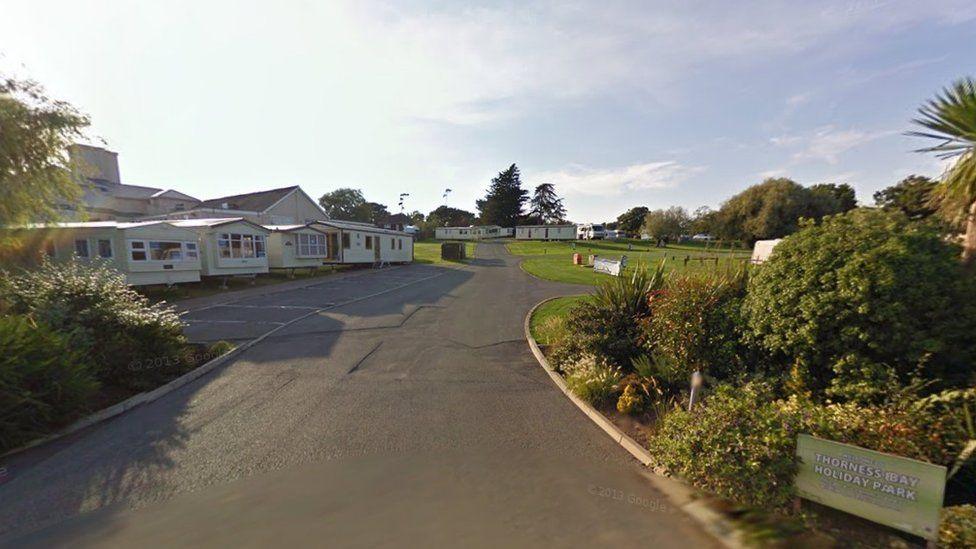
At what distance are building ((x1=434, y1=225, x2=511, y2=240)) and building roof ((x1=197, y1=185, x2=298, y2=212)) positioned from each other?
3429 cm

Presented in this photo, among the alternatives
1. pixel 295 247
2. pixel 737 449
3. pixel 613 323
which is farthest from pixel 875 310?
pixel 295 247

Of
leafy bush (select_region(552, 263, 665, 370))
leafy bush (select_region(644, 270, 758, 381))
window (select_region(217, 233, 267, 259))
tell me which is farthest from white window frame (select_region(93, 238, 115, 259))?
leafy bush (select_region(644, 270, 758, 381))

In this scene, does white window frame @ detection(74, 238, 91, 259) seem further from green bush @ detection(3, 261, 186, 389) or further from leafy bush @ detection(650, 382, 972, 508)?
leafy bush @ detection(650, 382, 972, 508)

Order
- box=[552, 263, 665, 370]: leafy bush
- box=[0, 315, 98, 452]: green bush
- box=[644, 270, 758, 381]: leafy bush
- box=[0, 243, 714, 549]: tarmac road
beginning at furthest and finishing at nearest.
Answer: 1. box=[552, 263, 665, 370]: leafy bush
2. box=[644, 270, 758, 381]: leafy bush
3. box=[0, 315, 98, 452]: green bush
4. box=[0, 243, 714, 549]: tarmac road

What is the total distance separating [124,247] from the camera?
14.0 meters

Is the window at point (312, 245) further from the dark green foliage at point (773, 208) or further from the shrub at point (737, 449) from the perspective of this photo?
the dark green foliage at point (773, 208)

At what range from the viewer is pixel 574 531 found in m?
2.86

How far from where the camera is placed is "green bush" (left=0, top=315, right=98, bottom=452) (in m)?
4.07

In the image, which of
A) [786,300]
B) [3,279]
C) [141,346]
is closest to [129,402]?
[141,346]

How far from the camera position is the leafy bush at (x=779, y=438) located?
2807 mm

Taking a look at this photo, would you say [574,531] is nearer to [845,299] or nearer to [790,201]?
[845,299]

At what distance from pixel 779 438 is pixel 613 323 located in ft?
11.4

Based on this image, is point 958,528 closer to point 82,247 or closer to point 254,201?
point 82,247

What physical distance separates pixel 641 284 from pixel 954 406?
→ 3.97 meters
